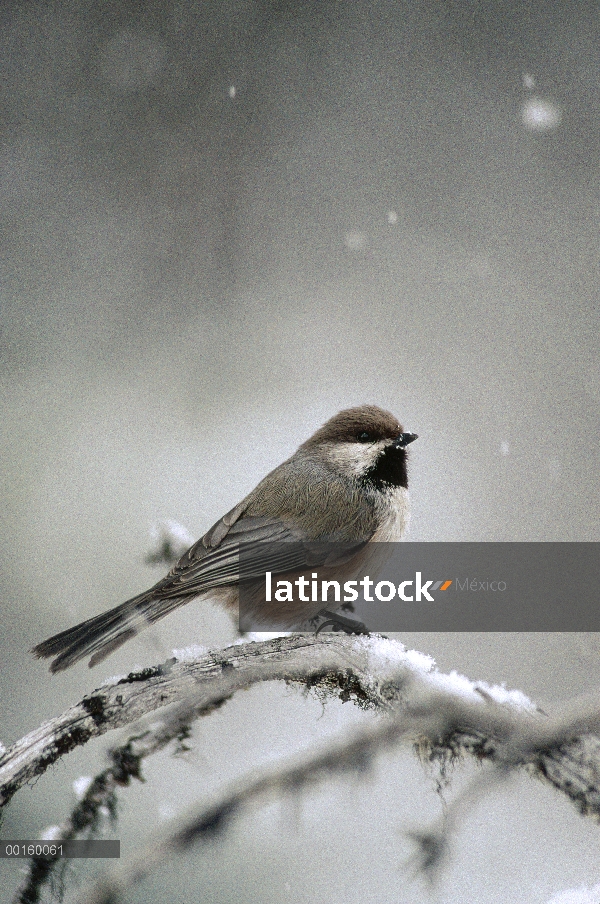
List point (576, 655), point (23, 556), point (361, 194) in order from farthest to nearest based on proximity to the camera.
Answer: point (361, 194), point (23, 556), point (576, 655)

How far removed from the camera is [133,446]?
1838 millimetres

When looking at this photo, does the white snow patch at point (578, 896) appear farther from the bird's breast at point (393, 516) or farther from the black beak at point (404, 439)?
the black beak at point (404, 439)

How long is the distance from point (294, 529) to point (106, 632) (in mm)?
469

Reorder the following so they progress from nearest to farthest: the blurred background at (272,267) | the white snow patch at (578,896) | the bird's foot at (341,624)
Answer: the white snow patch at (578,896)
the bird's foot at (341,624)
the blurred background at (272,267)

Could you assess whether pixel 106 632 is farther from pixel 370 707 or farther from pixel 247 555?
pixel 370 707

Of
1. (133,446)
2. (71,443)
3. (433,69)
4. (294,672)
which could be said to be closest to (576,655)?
(294,672)

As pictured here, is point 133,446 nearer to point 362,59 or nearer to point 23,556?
point 23,556

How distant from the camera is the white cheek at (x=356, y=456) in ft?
5.43

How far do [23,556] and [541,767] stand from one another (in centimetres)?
133

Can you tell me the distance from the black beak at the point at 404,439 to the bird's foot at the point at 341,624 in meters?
0.43

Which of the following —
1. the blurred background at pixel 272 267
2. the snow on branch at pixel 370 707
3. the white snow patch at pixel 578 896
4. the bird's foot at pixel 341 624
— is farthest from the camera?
the blurred background at pixel 272 267

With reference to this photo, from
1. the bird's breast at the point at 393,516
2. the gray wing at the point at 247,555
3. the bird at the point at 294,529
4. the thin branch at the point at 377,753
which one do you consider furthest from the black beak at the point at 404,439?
the thin branch at the point at 377,753

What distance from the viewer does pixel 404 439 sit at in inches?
64.1

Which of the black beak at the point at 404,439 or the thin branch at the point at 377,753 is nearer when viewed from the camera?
the thin branch at the point at 377,753
